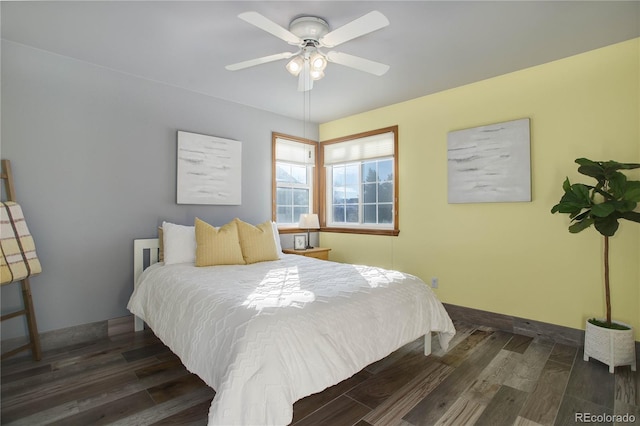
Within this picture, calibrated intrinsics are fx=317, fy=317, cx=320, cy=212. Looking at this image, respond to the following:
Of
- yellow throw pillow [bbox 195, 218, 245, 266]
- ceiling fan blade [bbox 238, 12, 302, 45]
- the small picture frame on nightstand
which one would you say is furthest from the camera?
the small picture frame on nightstand

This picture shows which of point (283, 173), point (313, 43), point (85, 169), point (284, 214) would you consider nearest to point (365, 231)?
point (284, 214)

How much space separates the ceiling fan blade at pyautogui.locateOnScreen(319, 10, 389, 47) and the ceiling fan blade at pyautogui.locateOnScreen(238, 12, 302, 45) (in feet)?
0.71

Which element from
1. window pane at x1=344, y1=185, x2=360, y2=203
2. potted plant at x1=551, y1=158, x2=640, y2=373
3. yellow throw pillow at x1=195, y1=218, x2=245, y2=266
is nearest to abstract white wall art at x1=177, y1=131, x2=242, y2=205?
yellow throw pillow at x1=195, y1=218, x2=245, y2=266

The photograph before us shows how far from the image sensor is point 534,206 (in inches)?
116

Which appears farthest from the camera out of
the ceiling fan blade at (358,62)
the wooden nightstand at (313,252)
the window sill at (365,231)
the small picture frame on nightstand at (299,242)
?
the small picture frame on nightstand at (299,242)

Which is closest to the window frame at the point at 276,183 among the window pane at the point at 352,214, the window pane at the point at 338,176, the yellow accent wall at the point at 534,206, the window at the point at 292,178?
the window at the point at 292,178

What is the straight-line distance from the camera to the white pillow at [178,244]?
2969mm

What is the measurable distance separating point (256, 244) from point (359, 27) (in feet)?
6.93

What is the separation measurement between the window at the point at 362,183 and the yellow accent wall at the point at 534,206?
0.21 meters

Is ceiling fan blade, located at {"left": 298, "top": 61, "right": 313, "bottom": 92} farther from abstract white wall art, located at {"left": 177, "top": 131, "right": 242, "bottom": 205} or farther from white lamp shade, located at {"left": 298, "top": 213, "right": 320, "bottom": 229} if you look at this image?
white lamp shade, located at {"left": 298, "top": 213, "right": 320, "bottom": 229}

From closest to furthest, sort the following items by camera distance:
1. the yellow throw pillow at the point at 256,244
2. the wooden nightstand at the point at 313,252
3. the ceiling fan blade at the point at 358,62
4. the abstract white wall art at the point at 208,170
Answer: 1. the ceiling fan blade at the point at 358,62
2. the yellow throw pillow at the point at 256,244
3. the abstract white wall art at the point at 208,170
4. the wooden nightstand at the point at 313,252

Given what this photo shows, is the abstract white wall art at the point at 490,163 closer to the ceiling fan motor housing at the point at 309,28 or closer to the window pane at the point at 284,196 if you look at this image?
the ceiling fan motor housing at the point at 309,28

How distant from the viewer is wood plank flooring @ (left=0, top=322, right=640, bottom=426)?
180 centimetres

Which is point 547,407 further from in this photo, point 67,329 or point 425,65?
point 67,329
